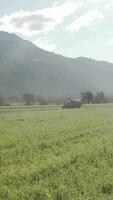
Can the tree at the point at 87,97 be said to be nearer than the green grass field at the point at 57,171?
No

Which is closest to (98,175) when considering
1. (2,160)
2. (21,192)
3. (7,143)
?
(21,192)

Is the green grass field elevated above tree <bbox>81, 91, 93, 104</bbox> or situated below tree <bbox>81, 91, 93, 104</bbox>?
below

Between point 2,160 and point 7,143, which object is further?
point 7,143

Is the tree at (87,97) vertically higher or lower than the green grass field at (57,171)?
higher

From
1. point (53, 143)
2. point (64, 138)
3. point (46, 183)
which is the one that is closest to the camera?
point (46, 183)

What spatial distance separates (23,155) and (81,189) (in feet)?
22.6

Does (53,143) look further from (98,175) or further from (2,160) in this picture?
(98,175)

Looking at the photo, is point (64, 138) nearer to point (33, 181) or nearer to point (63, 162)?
point (63, 162)

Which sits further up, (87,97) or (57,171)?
(87,97)

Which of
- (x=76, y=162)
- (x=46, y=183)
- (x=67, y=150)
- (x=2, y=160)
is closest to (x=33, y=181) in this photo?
(x=46, y=183)

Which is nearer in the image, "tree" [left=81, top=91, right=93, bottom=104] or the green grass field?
the green grass field

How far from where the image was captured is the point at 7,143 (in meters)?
24.0

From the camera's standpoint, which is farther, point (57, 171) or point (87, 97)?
point (87, 97)

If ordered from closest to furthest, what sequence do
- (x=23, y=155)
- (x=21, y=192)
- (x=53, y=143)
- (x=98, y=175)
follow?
(x=21, y=192) < (x=98, y=175) < (x=23, y=155) < (x=53, y=143)
